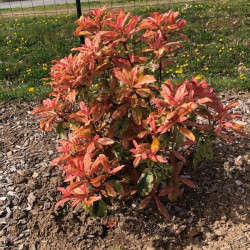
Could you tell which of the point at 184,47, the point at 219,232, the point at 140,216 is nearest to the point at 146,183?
the point at 140,216

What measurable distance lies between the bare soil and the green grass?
205 cm

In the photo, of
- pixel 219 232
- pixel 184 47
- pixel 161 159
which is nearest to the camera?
pixel 161 159

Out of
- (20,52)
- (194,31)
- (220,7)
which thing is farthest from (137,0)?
(20,52)

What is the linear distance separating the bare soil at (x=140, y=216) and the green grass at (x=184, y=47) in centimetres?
205

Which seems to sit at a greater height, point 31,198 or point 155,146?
point 155,146

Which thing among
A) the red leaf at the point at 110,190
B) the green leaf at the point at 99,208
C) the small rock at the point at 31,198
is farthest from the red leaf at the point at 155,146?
the small rock at the point at 31,198

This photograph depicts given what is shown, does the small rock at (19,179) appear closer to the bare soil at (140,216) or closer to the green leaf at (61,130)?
the bare soil at (140,216)

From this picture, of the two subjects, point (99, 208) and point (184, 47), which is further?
point (184, 47)

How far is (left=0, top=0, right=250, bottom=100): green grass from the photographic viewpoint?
6375mm

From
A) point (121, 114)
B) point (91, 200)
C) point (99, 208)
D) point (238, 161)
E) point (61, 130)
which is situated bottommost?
point (238, 161)

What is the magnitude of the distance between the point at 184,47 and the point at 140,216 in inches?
188

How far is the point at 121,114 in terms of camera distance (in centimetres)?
249

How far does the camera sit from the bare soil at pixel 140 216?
111 inches

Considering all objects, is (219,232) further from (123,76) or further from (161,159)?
(123,76)
